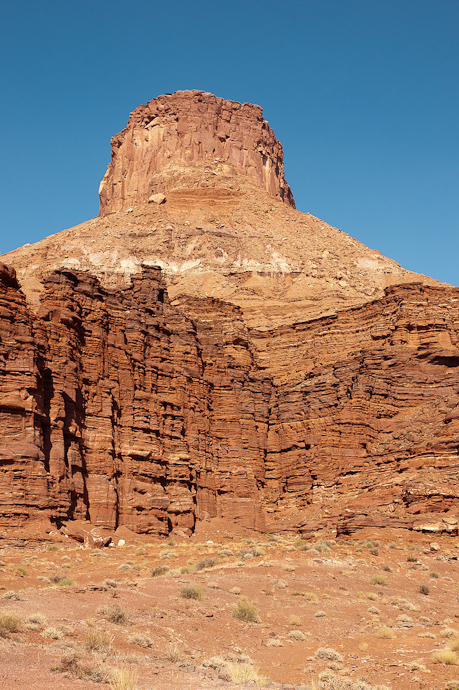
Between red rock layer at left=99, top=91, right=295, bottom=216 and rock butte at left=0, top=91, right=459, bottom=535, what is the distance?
43297 millimetres

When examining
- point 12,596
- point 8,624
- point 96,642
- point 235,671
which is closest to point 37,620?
point 8,624

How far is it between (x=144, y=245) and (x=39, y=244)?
715 inches

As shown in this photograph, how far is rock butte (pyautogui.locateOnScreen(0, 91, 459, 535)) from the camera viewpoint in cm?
3781

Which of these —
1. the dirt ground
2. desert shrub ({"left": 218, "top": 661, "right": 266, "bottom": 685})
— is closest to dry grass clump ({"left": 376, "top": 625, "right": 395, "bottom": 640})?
the dirt ground

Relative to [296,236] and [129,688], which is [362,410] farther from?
[296,236]

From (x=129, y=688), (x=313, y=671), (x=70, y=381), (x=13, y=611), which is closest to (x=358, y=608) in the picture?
(x=313, y=671)

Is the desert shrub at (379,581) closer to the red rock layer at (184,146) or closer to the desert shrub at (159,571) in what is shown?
the desert shrub at (159,571)

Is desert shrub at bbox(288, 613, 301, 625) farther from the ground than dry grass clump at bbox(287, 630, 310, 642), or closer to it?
farther from the ground

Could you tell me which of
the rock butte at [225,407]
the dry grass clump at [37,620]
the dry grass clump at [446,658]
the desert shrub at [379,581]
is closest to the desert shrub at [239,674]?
the dry grass clump at [37,620]

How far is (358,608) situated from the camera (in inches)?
918

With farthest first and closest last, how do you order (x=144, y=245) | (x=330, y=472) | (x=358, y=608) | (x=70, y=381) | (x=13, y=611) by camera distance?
(x=144, y=245), (x=330, y=472), (x=70, y=381), (x=358, y=608), (x=13, y=611)

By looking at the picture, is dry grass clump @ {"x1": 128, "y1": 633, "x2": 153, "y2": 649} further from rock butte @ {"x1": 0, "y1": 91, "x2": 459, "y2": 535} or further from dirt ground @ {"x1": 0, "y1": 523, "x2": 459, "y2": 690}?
rock butte @ {"x1": 0, "y1": 91, "x2": 459, "y2": 535}

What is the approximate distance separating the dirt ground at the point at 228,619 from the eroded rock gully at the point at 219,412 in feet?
20.7

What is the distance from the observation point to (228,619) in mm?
19734
